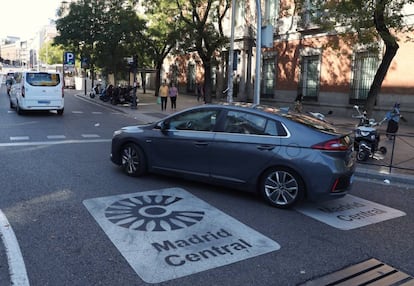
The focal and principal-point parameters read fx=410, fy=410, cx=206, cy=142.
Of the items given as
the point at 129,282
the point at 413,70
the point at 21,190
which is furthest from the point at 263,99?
the point at 129,282

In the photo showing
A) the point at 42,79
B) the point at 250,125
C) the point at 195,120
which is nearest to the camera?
the point at 250,125

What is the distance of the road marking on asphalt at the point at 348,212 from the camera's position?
5.40 m

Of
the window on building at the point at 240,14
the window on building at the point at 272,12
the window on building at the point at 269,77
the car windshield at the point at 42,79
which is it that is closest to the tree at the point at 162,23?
the window on building at the point at 240,14

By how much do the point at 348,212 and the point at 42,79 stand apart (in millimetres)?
15061

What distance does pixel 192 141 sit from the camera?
6.51 m

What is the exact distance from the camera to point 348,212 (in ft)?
19.1

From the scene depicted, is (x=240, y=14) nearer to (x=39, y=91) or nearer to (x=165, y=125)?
(x=39, y=91)

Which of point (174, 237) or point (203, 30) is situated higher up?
point (203, 30)

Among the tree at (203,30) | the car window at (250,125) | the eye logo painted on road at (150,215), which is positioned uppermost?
the tree at (203,30)

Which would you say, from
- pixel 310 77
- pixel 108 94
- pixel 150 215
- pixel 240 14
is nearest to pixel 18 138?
pixel 150 215

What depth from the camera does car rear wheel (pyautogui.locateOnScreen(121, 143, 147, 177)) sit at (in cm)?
715

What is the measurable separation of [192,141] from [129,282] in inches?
127

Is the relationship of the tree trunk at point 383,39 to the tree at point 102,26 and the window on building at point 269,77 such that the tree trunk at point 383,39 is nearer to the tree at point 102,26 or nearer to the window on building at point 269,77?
the window on building at point 269,77

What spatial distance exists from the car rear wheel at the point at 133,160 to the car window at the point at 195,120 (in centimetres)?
80
